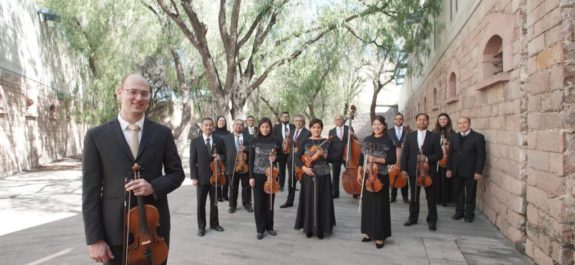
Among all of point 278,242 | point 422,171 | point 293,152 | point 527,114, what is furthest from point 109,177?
point 293,152

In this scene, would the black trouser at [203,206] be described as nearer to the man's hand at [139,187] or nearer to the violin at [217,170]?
the violin at [217,170]

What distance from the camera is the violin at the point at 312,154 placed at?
5621 millimetres

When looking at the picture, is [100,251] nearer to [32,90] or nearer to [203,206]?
[203,206]

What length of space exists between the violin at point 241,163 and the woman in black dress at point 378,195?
2.48m

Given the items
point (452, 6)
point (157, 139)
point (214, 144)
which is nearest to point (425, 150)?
point (214, 144)

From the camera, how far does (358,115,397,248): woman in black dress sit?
5188mm

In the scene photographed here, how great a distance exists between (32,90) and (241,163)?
11.6 m

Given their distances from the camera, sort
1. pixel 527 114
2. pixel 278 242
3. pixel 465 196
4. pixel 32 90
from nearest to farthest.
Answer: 1. pixel 527 114
2. pixel 278 242
3. pixel 465 196
4. pixel 32 90

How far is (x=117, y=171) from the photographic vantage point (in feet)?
7.98

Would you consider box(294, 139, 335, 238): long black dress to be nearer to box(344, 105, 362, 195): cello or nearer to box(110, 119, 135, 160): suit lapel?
box(344, 105, 362, 195): cello

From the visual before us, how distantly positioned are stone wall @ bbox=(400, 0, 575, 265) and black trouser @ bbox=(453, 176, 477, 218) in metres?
0.27

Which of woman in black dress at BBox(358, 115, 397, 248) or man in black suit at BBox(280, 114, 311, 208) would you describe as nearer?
woman in black dress at BBox(358, 115, 397, 248)

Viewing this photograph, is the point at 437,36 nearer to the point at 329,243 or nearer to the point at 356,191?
the point at 356,191

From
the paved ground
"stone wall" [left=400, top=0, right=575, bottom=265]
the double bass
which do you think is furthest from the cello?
"stone wall" [left=400, top=0, right=575, bottom=265]
